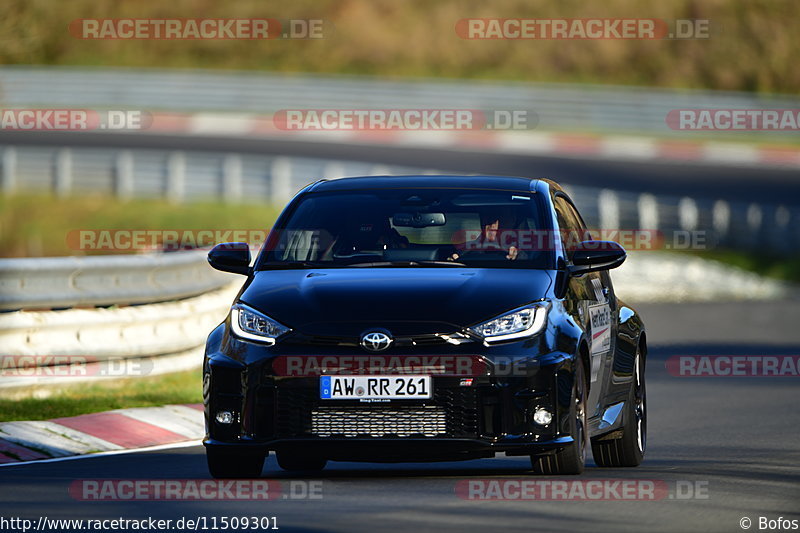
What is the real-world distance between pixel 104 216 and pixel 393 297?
2419 cm

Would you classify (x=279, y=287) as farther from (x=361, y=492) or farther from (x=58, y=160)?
(x=58, y=160)

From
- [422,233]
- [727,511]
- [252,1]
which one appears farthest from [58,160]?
[252,1]

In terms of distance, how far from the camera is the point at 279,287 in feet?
31.3

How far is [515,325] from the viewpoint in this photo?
920 centimetres

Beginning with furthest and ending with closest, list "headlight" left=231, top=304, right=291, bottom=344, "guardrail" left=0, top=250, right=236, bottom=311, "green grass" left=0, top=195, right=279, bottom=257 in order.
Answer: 1. "green grass" left=0, top=195, right=279, bottom=257
2. "guardrail" left=0, top=250, right=236, bottom=311
3. "headlight" left=231, top=304, right=291, bottom=344

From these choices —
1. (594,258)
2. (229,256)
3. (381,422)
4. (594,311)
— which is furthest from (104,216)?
(381,422)

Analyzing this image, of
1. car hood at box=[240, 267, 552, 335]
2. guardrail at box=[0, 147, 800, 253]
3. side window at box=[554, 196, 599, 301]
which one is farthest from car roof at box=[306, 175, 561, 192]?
guardrail at box=[0, 147, 800, 253]

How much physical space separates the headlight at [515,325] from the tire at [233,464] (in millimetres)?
1335

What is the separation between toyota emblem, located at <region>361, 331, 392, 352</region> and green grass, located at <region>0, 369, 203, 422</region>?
4.18 metres

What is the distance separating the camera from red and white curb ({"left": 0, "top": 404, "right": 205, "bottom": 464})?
37.1 ft

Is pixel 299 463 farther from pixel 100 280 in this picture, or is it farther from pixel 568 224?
pixel 100 280

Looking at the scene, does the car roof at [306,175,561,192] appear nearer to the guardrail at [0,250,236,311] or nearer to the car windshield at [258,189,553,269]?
the car windshield at [258,189,553,269]

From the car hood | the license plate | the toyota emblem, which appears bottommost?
the license plate

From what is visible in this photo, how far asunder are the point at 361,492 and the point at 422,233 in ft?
6.59
